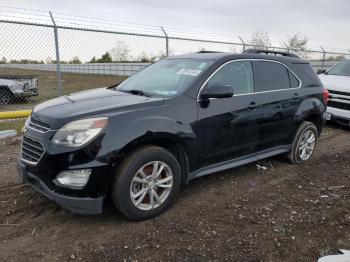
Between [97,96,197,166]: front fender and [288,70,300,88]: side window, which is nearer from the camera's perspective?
[97,96,197,166]: front fender

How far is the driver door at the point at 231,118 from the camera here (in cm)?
431

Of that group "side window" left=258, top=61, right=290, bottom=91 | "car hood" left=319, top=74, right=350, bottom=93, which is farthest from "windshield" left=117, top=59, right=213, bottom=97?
"car hood" left=319, top=74, right=350, bottom=93

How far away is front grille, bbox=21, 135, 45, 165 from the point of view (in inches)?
141

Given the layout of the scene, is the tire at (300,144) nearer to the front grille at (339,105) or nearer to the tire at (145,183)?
the tire at (145,183)

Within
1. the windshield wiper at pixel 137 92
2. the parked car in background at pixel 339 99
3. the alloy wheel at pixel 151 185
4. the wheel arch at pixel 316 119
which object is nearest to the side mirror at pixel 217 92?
the windshield wiper at pixel 137 92

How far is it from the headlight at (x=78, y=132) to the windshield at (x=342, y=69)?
821 cm

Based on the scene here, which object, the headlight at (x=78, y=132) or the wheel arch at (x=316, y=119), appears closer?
the headlight at (x=78, y=132)

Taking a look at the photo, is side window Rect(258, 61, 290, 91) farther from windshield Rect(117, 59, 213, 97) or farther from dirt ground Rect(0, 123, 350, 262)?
dirt ground Rect(0, 123, 350, 262)

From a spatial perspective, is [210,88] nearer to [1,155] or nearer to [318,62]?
[1,155]

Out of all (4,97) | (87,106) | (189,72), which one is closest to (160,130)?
(87,106)

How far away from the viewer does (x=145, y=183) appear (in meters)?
A: 3.81

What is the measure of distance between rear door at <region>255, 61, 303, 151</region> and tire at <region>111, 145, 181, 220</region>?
1.71 metres

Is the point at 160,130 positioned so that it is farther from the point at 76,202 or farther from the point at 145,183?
the point at 76,202

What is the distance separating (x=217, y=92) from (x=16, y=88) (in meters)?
11.0
